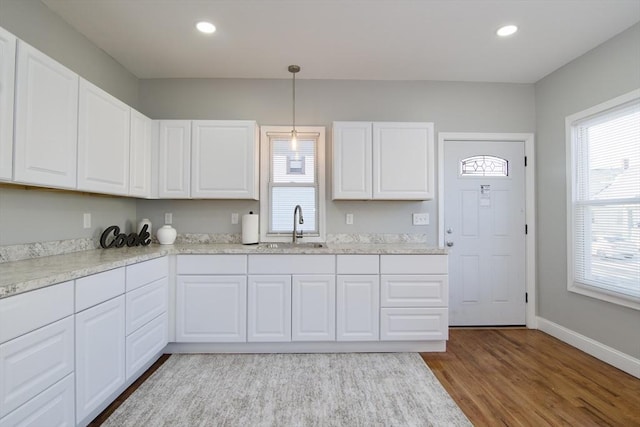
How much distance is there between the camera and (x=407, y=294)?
2.69 meters

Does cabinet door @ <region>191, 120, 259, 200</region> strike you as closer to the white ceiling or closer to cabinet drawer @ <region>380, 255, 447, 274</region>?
the white ceiling

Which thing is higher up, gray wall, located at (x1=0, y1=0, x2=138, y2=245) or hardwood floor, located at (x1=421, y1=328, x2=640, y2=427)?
gray wall, located at (x1=0, y1=0, x2=138, y2=245)

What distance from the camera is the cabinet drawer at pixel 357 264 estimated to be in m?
2.68

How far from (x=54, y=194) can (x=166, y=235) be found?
0.98 m

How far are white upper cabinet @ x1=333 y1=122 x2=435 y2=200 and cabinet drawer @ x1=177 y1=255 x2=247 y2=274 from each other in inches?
45.8

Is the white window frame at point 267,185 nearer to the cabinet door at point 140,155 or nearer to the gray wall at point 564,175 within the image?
the cabinet door at point 140,155

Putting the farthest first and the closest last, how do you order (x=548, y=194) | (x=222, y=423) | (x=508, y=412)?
(x=548, y=194) → (x=508, y=412) → (x=222, y=423)

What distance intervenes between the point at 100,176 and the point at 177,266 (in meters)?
0.92

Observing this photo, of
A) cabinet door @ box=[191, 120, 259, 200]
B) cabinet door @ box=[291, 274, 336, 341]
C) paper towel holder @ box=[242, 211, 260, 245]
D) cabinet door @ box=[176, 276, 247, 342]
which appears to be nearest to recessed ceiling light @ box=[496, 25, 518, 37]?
cabinet door @ box=[191, 120, 259, 200]

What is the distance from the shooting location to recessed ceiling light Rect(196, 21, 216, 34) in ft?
7.66

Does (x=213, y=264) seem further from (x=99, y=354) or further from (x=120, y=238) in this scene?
(x=99, y=354)

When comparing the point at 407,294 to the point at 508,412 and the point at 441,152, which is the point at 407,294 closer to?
the point at 508,412

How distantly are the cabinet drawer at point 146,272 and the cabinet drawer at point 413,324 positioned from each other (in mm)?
1902

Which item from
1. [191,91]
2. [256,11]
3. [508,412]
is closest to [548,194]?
[508,412]
